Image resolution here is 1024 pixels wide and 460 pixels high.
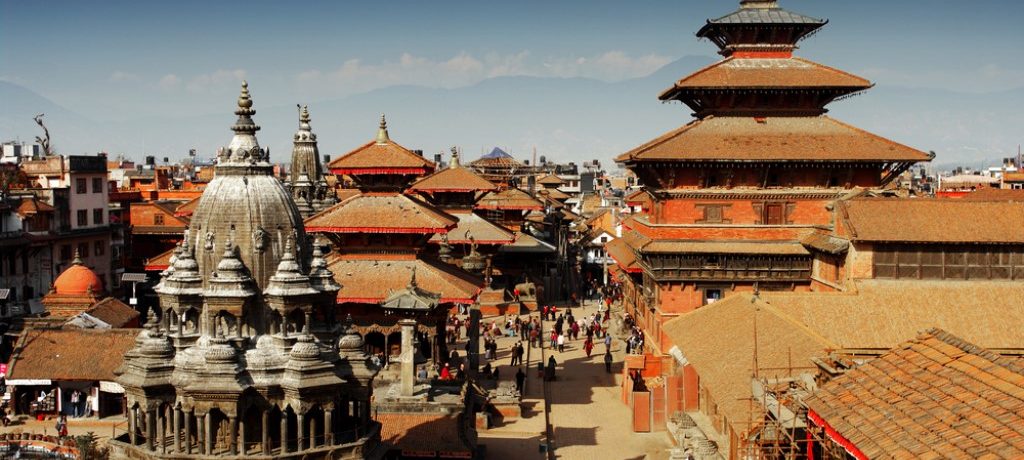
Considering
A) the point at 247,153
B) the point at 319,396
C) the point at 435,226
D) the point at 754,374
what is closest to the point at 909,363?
the point at 754,374

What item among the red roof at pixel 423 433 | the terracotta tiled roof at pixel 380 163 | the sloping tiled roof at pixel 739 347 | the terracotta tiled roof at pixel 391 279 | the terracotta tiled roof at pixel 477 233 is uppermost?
the terracotta tiled roof at pixel 380 163

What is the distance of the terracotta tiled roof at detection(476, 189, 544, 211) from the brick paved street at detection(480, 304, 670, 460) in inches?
1187

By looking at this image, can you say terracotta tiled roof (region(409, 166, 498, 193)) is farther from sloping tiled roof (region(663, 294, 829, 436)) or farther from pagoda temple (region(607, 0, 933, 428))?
sloping tiled roof (region(663, 294, 829, 436))

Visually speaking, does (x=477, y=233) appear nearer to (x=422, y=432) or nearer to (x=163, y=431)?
(x=422, y=432)

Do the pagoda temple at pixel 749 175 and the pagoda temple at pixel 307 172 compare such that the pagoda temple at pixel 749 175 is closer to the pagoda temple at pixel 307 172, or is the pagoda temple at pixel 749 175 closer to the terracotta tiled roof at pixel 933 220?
the terracotta tiled roof at pixel 933 220

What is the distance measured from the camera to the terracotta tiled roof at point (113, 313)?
3875 cm

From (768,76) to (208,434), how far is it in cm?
2585

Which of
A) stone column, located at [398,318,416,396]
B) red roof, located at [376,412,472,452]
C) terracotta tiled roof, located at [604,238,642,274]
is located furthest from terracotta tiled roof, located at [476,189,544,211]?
red roof, located at [376,412,472,452]

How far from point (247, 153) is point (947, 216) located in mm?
20595

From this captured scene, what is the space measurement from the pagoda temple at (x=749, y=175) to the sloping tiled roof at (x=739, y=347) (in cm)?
559

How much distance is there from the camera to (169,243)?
6500 centimetres

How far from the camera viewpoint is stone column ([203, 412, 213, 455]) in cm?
2017

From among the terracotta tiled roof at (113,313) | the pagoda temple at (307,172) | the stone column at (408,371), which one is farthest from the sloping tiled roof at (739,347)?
the pagoda temple at (307,172)

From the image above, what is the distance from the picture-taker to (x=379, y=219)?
36906 mm
